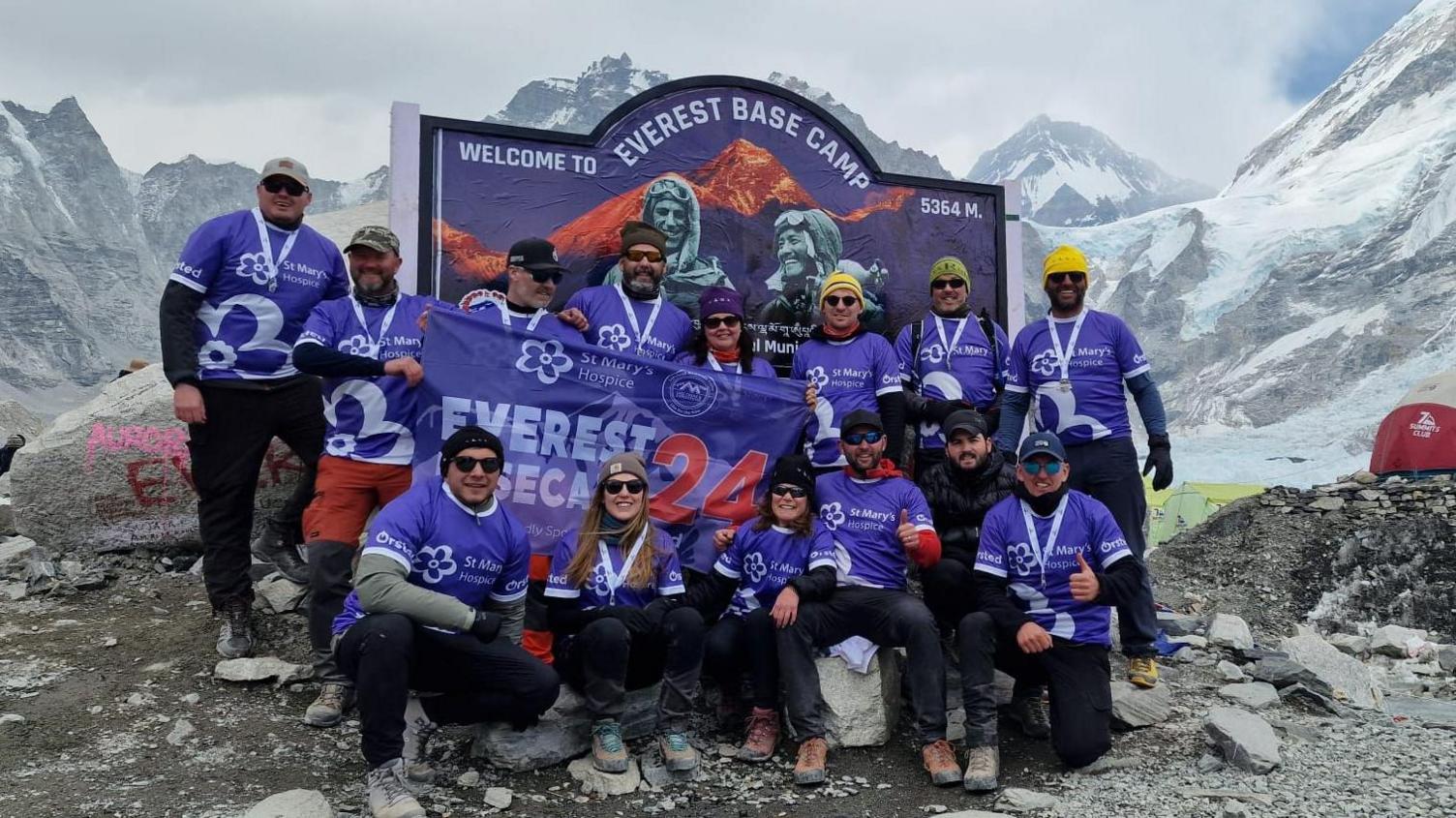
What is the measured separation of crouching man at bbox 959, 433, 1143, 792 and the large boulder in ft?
18.2

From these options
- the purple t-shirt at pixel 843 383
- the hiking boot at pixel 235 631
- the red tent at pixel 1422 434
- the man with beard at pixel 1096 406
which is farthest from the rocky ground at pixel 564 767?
the red tent at pixel 1422 434

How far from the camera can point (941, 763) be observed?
4934mm

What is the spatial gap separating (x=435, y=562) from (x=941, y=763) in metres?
2.68

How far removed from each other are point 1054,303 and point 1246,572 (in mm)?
7514

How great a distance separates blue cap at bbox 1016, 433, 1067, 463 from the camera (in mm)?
5324

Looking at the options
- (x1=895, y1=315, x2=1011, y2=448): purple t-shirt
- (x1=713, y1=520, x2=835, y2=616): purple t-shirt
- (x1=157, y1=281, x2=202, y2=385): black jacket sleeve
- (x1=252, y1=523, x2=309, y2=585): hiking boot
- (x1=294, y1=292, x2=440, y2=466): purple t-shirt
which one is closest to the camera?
(x1=713, y1=520, x2=835, y2=616): purple t-shirt

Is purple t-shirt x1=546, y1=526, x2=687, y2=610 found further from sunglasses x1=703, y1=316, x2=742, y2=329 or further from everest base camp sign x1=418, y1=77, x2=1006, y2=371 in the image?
everest base camp sign x1=418, y1=77, x2=1006, y2=371

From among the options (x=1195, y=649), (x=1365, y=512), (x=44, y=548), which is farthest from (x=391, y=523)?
(x=1365, y=512)

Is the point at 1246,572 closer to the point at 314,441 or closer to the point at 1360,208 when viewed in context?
the point at 314,441

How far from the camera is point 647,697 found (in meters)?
5.27

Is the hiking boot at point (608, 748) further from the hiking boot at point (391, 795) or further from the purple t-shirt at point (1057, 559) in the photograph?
the purple t-shirt at point (1057, 559)

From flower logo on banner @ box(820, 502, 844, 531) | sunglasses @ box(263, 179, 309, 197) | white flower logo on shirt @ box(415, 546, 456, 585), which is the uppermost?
sunglasses @ box(263, 179, 309, 197)

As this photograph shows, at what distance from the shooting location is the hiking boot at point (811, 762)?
4.89m

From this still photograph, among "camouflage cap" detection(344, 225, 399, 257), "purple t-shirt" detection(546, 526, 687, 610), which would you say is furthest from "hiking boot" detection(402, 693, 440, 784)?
"camouflage cap" detection(344, 225, 399, 257)
